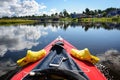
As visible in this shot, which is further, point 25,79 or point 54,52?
point 54,52

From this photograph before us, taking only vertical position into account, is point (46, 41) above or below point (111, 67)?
below

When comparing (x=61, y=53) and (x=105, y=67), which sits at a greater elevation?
(x=61, y=53)

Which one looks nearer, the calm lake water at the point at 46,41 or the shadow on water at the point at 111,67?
the shadow on water at the point at 111,67

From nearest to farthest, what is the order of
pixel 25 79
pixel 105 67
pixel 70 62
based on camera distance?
pixel 25 79
pixel 70 62
pixel 105 67

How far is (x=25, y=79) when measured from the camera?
7027 millimetres

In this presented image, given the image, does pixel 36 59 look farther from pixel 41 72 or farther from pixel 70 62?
pixel 41 72

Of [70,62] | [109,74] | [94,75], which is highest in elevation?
[70,62]

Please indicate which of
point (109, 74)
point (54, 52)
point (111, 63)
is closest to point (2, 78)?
point (54, 52)

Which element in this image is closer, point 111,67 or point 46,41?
point 111,67

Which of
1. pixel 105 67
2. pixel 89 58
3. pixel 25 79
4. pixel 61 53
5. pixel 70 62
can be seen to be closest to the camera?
pixel 25 79

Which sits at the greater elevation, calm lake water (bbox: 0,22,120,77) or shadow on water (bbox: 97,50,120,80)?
shadow on water (bbox: 97,50,120,80)

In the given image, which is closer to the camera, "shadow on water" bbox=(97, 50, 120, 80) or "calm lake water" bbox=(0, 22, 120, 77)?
"shadow on water" bbox=(97, 50, 120, 80)

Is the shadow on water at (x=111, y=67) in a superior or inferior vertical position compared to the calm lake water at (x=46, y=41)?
superior

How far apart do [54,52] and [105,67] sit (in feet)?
14.0
